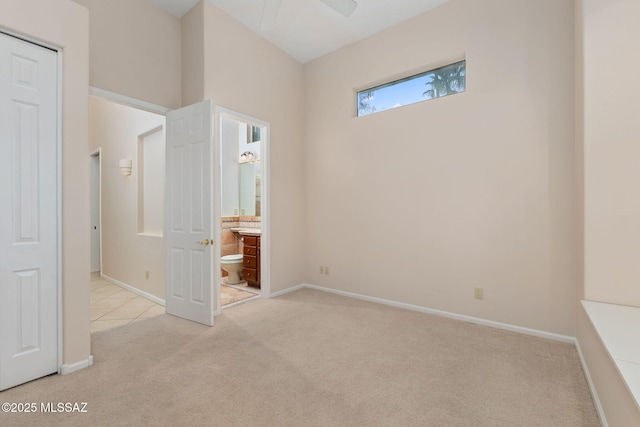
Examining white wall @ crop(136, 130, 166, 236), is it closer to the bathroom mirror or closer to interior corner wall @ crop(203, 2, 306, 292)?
interior corner wall @ crop(203, 2, 306, 292)

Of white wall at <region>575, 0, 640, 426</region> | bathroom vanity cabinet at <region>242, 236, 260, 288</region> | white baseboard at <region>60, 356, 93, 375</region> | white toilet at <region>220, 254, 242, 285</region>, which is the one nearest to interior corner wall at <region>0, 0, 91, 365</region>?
white baseboard at <region>60, 356, 93, 375</region>

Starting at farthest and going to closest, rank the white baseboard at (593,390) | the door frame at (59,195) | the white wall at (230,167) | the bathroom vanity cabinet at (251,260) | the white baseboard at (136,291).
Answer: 1. the white wall at (230,167)
2. the bathroom vanity cabinet at (251,260)
3. the white baseboard at (136,291)
4. the door frame at (59,195)
5. the white baseboard at (593,390)

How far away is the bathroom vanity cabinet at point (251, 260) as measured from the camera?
14.5 feet

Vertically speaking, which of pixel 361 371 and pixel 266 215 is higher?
pixel 266 215

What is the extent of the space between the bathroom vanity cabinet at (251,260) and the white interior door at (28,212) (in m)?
2.51

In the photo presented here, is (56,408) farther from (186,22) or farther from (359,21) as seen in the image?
(359,21)

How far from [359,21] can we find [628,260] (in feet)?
11.4

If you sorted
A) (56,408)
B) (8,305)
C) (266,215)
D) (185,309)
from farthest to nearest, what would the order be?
(266,215) → (185,309) → (8,305) → (56,408)

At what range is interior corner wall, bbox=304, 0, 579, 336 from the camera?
2.67m

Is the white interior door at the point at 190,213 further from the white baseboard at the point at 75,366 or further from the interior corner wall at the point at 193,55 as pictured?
the white baseboard at the point at 75,366

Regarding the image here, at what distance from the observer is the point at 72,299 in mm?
2158

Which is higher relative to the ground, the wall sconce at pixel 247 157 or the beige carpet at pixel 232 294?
the wall sconce at pixel 247 157

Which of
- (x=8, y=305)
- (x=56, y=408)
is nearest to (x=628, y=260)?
(x=56, y=408)

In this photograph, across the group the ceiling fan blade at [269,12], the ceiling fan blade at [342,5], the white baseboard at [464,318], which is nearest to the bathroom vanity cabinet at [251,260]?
the white baseboard at [464,318]
